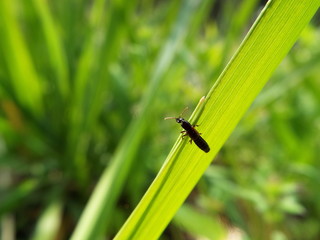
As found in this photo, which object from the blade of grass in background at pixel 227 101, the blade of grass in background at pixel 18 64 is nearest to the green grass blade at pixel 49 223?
the blade of grass in background at pixel 18 64

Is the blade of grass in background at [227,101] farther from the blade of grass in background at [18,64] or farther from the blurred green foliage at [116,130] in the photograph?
the blade of grass in background at [18,64]

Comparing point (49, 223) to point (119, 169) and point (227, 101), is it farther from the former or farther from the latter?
point (227, 101)

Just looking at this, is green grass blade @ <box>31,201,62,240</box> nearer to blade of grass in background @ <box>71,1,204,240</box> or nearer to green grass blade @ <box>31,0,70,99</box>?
blade of grass in background @ <box>71,1,204,240</box>

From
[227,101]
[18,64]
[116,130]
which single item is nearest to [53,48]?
[18,64]

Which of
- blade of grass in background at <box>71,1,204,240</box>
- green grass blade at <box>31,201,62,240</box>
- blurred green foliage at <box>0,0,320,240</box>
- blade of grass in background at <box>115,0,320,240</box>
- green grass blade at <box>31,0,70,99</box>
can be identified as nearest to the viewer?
blade of grass in background at <box>115,0,320,240</box>

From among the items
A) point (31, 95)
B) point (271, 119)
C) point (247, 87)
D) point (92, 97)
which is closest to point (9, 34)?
point (31, 95)

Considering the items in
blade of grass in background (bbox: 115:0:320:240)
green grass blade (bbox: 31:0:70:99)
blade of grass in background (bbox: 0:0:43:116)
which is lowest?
blade of grass in background (bbox: 115:0:320:240)

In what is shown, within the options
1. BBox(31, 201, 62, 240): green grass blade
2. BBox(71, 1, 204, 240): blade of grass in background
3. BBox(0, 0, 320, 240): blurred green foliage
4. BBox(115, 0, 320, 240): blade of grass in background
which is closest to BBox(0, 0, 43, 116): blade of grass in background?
BBox(0, 0, 320, 240): blurred green foliage

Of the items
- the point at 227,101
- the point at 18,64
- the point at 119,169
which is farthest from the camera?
the point at 18,64
